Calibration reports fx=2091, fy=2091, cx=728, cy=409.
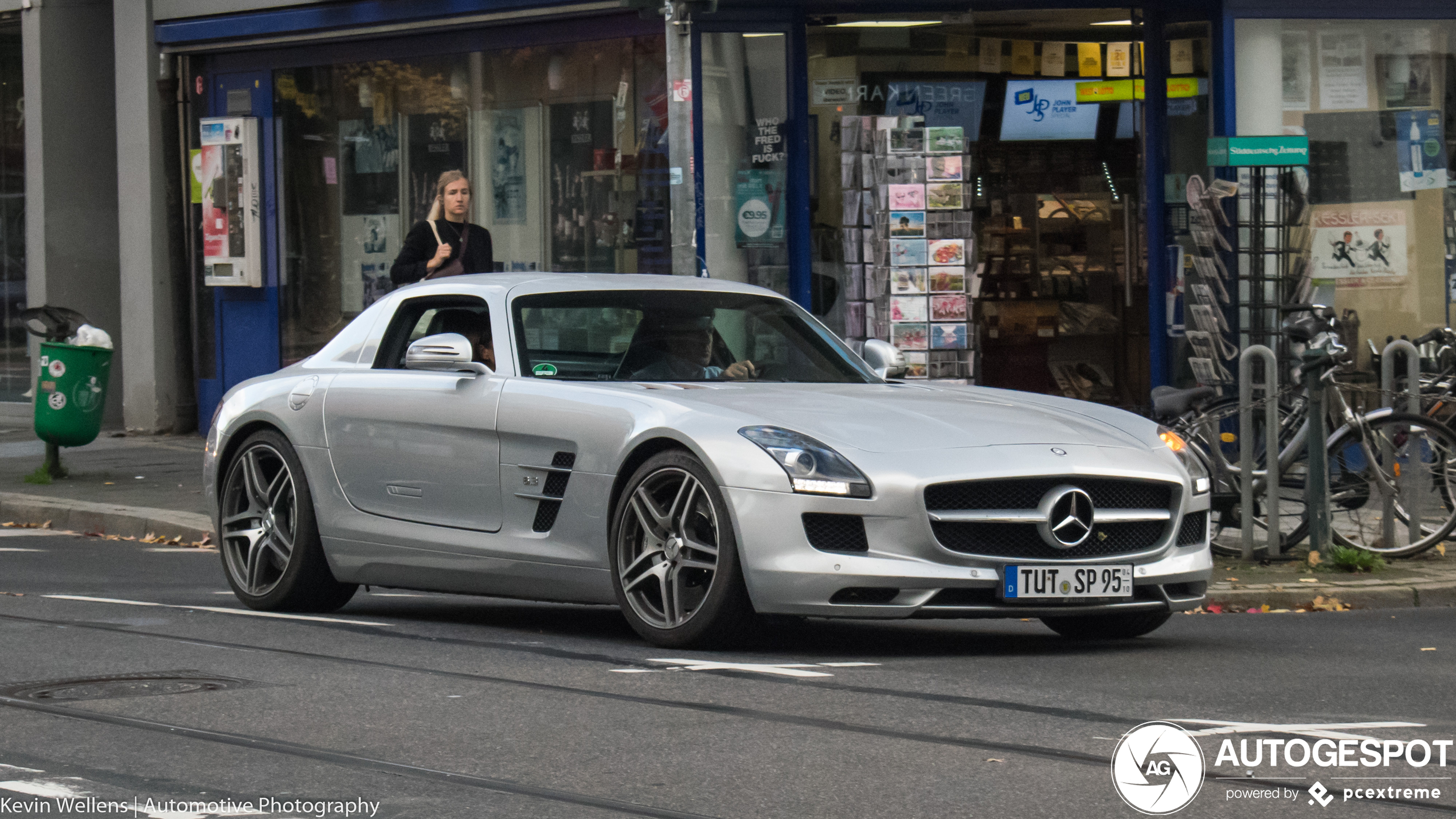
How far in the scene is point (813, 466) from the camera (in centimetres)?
669

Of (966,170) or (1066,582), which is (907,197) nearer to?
(966,170)

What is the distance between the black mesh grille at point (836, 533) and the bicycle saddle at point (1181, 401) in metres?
4.63

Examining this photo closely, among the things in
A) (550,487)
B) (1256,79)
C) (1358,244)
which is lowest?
(550,487)

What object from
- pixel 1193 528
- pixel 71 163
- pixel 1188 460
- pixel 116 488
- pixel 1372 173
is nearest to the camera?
pixel 1193 528

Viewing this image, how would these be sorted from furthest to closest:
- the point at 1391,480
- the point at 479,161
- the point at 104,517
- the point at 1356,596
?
the point at 479,161
the point at 104,517
the point at 1391,480
the point at 1356,596

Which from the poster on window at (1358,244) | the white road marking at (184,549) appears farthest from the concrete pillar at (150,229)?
the poster on window at (1358,244)

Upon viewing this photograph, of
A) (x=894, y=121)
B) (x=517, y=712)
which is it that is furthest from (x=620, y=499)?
(x=894, y=121)

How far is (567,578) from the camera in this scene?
292 inches

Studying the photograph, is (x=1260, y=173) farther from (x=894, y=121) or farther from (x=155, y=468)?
(x=155, y=468)

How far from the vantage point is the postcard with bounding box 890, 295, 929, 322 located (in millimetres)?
15461

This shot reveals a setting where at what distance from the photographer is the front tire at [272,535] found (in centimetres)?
848

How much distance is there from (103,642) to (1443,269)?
10.8 meters

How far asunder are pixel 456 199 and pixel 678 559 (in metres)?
6.34

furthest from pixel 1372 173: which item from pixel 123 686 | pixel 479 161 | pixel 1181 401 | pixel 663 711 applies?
pixel 123 686
